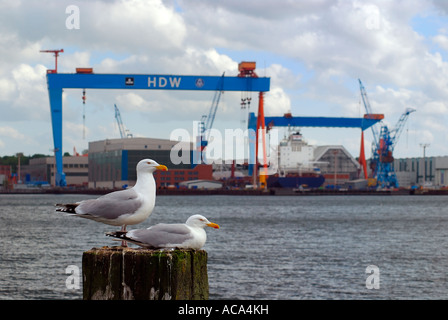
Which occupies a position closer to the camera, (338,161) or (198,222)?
(198,222)

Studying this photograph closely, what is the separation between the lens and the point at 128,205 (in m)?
4.15

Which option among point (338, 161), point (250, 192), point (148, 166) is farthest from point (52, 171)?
point (148, 166)

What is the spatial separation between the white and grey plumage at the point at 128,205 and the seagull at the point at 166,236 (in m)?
0.17

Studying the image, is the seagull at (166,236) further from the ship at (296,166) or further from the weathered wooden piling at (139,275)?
the ship at (296,166)

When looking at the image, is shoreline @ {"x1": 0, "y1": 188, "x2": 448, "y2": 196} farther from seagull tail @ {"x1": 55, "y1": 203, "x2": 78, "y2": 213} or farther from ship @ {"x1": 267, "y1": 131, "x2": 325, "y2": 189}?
seagull tail @ {"x1": 55, "y1": 203, "x2": 78, "y2": 213}

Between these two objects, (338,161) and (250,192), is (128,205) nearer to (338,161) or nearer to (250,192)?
(250,192)

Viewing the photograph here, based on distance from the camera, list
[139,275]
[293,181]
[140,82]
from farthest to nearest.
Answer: [293,181]
[140,82]
[139,275]

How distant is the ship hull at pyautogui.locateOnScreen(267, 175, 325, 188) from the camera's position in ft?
392

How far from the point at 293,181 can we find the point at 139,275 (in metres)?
118

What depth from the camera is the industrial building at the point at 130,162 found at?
91.4 m
